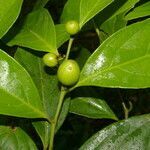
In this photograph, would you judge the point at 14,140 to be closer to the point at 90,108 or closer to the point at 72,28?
the point at 90,108

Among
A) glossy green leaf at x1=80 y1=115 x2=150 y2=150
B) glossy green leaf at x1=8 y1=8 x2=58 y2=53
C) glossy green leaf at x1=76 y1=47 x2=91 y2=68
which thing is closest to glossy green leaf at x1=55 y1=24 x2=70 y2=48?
glossy green leaf at x1=8 y1=8 x2=58 y2=53

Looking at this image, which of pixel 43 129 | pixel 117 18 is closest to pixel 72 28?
pixel 117 18

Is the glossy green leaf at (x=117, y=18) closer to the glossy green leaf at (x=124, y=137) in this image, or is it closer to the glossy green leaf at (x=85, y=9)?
the glossy green leaf at (x=85, y=9)

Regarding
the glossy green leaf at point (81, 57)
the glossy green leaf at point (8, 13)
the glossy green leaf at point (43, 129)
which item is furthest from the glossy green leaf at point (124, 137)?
the glossy green leaf at point (8, 13)

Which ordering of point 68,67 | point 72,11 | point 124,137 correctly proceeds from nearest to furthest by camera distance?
point 68,67 → point 124,137 → point 72,11

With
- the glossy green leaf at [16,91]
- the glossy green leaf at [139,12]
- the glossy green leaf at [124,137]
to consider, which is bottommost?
the glossy green leaf at [124,137]
